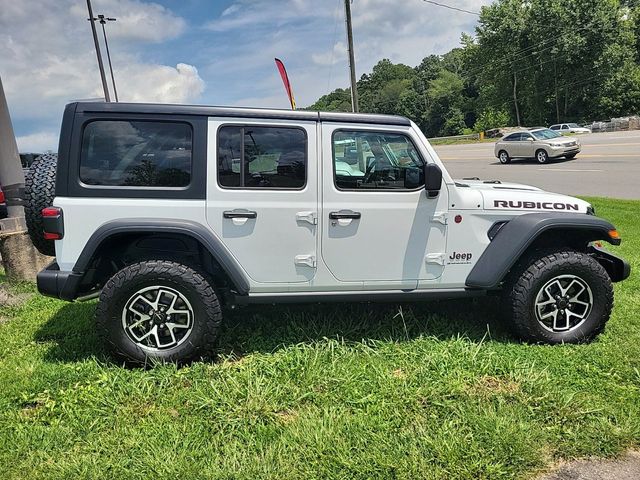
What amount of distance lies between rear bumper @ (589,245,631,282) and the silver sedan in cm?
1827

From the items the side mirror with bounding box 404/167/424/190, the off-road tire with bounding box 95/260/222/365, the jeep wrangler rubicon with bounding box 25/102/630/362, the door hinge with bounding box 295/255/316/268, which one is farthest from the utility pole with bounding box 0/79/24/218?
the side mirror with bounding box 404/167/424/190

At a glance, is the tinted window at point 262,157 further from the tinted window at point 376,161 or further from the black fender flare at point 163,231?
the black fender flare at point 163,231

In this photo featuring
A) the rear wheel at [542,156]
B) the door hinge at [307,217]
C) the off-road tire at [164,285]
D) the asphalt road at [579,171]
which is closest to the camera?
the off-road tire at [164,285]

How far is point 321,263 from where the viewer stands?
3.48m

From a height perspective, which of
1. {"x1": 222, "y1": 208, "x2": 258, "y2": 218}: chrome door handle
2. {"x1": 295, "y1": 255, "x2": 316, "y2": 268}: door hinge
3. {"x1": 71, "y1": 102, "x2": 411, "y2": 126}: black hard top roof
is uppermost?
{"x1": 71, "y1": 102, "x2": 411, "y2": 126}: black hard top roof

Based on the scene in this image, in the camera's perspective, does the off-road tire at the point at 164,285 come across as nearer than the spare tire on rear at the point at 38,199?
Yes

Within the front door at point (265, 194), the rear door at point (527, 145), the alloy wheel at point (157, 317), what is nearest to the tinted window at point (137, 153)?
the front door at point (265, 194)

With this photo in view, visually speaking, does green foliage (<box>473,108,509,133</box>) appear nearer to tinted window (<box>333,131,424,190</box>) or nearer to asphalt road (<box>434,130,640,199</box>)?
asphalt road (<box>434,130,640,199</box>)

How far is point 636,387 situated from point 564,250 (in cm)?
108

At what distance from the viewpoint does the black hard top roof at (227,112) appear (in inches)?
129

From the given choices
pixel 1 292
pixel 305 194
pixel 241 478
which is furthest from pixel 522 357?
pixel 1 292

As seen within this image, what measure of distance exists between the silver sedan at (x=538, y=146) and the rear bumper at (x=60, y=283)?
2073cm

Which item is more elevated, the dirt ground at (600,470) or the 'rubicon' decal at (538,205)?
the 'rubicon' decal at (538,205)

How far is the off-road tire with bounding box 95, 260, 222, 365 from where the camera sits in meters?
3.28
